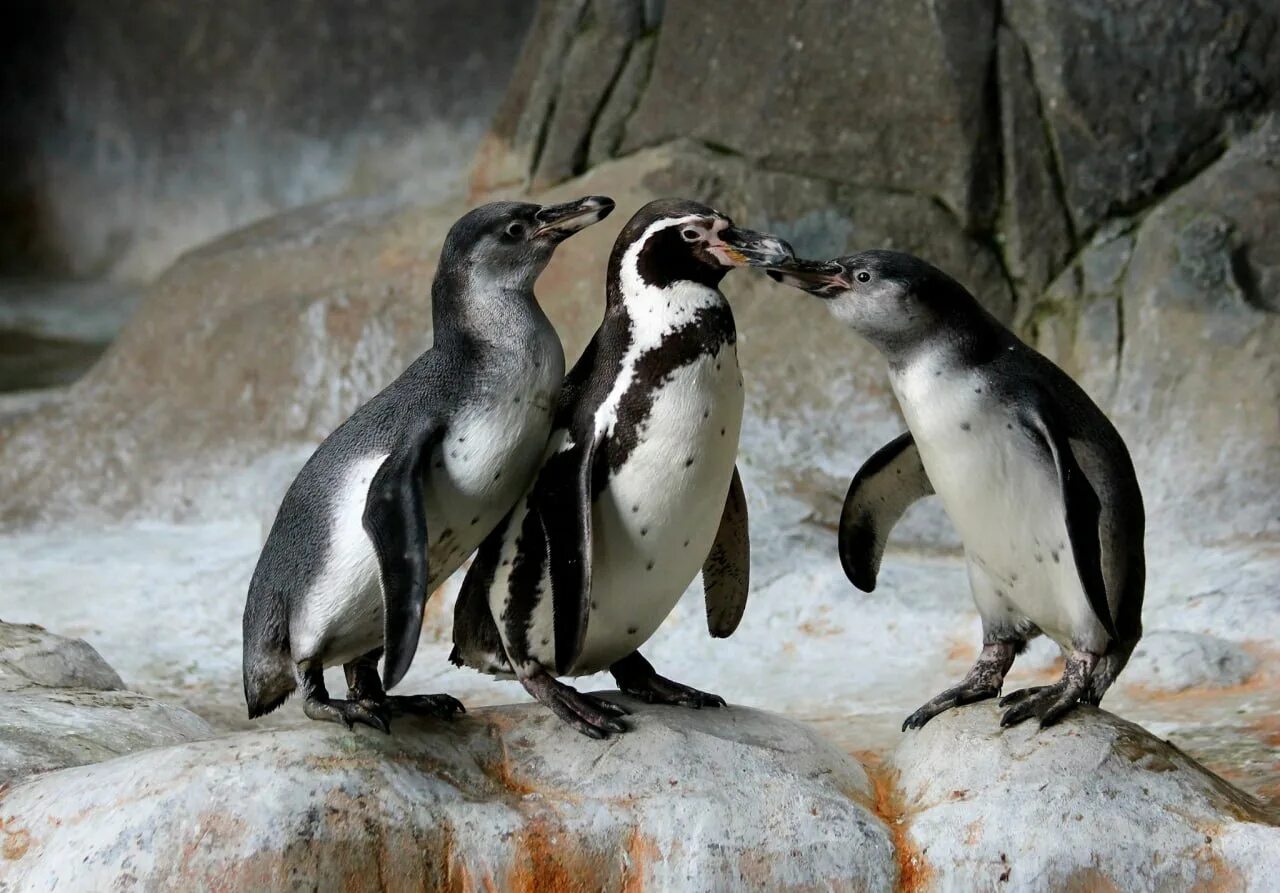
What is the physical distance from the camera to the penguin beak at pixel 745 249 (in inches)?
108

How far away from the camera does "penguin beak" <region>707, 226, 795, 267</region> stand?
2748 millimetres

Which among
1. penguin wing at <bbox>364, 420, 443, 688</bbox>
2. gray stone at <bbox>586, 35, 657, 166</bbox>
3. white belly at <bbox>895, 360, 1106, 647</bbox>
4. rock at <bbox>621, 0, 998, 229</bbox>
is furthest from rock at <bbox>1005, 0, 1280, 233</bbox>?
penguin wing at <bbox>364, 420, 443, 688</bbox>

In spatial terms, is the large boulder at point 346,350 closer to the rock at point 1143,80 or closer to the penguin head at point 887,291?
the rock at point 1143,80

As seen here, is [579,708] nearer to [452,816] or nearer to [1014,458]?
[452,816]

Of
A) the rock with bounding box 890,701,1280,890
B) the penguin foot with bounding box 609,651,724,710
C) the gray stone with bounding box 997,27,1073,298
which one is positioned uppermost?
the gray stone with bounding box 997,27,1073,298

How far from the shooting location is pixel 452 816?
255cm

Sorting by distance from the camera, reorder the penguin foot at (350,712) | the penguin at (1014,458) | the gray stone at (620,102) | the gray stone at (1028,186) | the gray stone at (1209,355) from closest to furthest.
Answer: the penguin foot at (350,712) < the penguin at (1014,458) < the gray stone at (1209,355) < the gray stone at (1028,186) < the gray stone at (620,102)

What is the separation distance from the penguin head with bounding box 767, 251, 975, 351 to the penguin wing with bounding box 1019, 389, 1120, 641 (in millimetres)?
226

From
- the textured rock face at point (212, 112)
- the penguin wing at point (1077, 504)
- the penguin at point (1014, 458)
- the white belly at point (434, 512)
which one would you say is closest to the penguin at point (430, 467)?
the white belly at point (434, 512)

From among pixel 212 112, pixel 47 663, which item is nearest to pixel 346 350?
pixel 47 663

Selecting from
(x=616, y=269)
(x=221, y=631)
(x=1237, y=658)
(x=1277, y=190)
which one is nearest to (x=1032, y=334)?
(x=1277, y=190)

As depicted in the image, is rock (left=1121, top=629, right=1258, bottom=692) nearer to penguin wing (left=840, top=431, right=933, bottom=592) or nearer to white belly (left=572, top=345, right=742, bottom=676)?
penguin wing (left=840, top=431, right=933, bottom=592)

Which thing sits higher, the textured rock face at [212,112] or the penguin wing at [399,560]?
the textured rock face at [212,112]

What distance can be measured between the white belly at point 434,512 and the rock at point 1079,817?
0.88 metres
